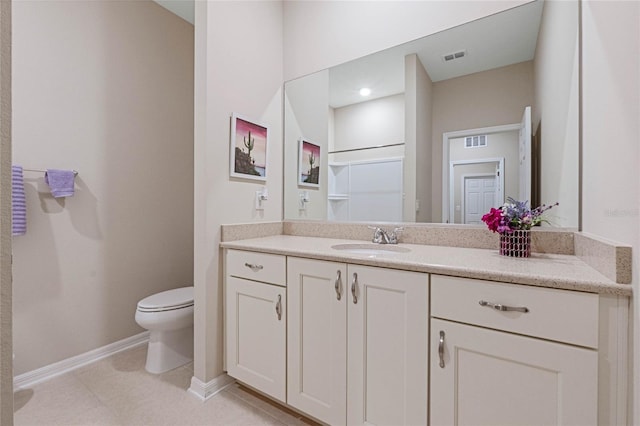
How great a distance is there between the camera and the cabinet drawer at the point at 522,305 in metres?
0.83

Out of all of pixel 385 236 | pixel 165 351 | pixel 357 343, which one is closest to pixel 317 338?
pixel 357 343

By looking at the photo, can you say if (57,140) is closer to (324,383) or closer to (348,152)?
(348,152)

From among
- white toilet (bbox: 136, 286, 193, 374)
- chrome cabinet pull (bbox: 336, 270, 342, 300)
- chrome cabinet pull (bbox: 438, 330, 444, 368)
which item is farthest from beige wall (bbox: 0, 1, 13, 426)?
white toilet (bbox: 136, 286, 193, 374)

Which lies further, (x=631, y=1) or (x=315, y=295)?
(x=315, y=295)

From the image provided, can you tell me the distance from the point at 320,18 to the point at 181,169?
171cm

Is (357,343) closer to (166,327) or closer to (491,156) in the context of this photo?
(491,156)

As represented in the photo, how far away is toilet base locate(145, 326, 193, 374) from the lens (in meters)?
1.92

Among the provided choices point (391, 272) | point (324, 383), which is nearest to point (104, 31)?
point (391, 272)

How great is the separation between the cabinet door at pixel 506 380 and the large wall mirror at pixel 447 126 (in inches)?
28.3

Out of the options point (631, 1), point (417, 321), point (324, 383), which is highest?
point (631, 1)

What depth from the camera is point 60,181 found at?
6.01ft

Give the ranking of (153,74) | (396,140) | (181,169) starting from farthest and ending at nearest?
(181,169) < (153,74) < (396,140)

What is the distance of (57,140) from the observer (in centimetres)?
189

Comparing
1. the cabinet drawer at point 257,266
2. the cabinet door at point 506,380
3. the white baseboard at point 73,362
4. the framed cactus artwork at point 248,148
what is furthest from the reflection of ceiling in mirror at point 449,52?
the white baseboard at point 73,362
